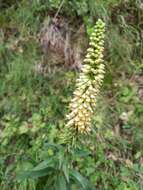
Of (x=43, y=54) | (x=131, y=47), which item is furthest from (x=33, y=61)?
(x=131, y=47)

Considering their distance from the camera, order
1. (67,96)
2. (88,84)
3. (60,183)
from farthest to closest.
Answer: (67,96) < (60,183) < (88,84)

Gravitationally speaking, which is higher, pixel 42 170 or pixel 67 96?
pixel 67 96

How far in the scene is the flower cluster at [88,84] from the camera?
1.96 meters

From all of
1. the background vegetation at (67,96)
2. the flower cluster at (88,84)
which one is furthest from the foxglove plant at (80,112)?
the background vegetation at (67,96)

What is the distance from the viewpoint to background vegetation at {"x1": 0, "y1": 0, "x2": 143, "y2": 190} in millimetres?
3156

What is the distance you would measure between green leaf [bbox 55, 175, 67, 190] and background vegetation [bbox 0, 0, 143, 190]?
0.72 metres

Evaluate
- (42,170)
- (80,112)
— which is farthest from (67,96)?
(80,112)

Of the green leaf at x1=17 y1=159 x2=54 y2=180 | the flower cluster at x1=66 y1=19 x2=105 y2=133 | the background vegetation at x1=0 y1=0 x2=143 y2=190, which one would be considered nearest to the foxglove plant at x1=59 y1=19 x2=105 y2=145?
the flower cluster at x1=66 y1=19 x2=105 y2=133

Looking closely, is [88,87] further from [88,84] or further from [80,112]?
[80,112]

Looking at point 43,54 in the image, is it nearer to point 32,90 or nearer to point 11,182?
point 32,90

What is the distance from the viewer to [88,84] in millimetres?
2045

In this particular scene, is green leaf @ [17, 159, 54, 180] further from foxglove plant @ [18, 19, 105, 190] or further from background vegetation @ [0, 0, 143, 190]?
background vegetation @ [0, 0, 143, 190]

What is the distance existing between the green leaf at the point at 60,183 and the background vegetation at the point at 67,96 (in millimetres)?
715

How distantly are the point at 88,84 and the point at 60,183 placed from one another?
695 millimetres
